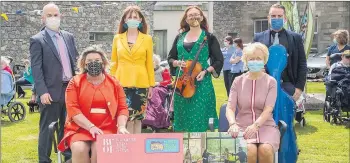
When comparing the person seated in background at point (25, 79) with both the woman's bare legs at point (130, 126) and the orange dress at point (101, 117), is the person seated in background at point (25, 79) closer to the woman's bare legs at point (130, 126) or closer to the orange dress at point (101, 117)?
the woman's bare legs at point (130, 126)

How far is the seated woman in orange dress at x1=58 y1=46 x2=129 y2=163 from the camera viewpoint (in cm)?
543

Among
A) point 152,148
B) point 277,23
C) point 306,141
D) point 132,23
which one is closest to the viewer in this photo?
point 152,148

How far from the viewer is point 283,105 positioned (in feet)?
20.1

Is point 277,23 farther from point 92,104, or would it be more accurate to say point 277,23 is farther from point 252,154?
point 92,104

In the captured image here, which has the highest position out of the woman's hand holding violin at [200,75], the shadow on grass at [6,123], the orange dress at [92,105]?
the woman's hand holding violin at [200,75]

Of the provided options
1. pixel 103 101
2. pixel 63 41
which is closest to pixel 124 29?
pixel 63 41

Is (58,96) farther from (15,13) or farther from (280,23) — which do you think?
(15,13)

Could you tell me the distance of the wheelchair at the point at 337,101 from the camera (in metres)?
11.2

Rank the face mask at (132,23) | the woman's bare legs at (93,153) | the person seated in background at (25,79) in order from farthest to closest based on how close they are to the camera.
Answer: the person seated in background at (25,79), the face mask at (132,23), the woman's bare legs at (93,153)

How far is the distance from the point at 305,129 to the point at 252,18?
2264 cm

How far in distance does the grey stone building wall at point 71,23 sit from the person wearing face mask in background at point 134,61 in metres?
20.7

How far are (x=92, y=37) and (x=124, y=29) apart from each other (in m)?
22.5

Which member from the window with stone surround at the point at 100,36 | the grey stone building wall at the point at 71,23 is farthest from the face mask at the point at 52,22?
the window with stone surround at the point at 100,36

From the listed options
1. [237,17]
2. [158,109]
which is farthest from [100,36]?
[158,109]
